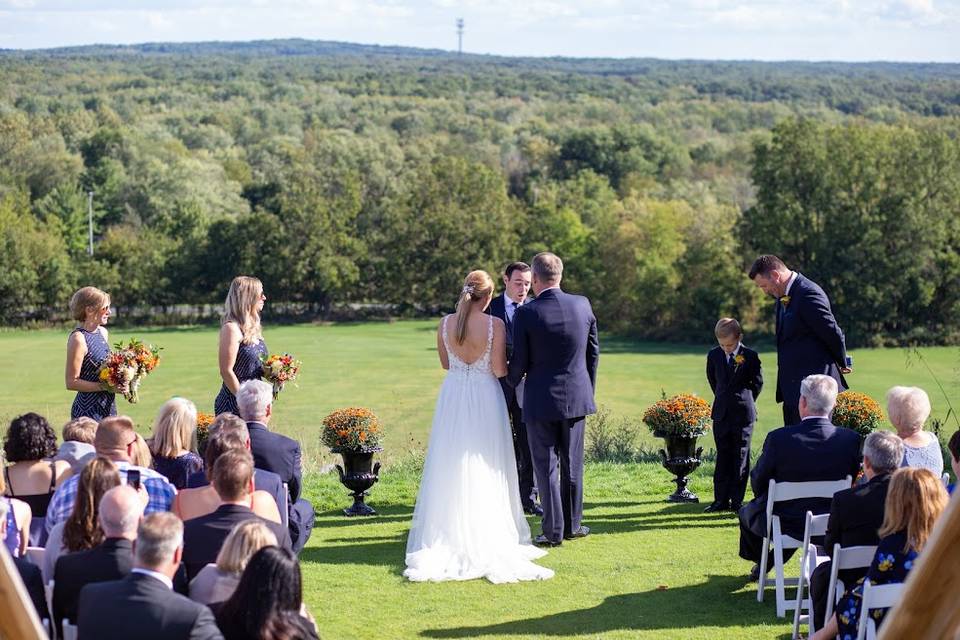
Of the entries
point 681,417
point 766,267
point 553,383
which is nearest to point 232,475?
point 553,383

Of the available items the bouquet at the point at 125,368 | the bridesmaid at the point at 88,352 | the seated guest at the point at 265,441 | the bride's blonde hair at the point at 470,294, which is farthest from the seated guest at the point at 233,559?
the bridesmaid at the point at 88,352

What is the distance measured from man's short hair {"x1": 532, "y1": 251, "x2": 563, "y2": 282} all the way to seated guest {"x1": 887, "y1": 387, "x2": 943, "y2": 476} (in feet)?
8.46

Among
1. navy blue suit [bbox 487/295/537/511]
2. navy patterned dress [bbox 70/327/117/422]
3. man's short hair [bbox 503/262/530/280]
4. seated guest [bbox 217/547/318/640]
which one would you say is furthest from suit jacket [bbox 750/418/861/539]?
navy patterned dress [bbox 70/327/117/422]

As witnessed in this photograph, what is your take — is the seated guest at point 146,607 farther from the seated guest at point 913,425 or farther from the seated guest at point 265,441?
the seated guest at point 913,425

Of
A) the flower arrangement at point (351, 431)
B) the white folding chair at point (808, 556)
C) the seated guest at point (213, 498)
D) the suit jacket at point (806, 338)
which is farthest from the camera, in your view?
the flower arrangement at point (351, 431)

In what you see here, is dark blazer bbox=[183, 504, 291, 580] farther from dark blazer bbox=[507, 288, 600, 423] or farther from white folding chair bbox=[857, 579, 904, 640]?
dark blazer bbox=[507, 288, 600, 423]

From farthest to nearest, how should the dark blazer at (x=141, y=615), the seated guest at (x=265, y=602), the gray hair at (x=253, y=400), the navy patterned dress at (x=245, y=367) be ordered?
the navy patterned dress at (x=245, y=367), the gray hair at (x=253, y=400), the seated guest at (x=265, y=602), the dark blazer at (x=141, y=615)

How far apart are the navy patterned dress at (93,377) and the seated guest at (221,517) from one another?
12.4 ft

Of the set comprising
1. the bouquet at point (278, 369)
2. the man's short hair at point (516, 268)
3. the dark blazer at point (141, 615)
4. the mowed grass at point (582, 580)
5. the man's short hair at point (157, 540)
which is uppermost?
the man's short hair at point (516, 268)

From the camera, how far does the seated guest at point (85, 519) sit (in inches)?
192

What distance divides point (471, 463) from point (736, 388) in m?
2.56

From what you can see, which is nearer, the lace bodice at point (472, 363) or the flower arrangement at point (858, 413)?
the lace bodice at point (472, 363)

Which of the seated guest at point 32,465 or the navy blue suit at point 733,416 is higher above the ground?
the seated guest at point 32,465

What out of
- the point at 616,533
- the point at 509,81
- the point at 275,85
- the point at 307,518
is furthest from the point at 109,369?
the point at 509,81
